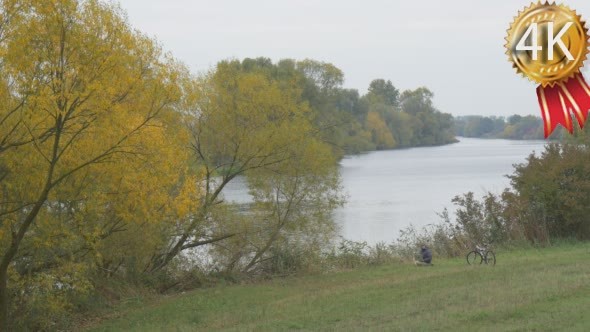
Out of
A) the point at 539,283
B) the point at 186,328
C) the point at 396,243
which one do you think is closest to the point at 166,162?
the point at 186,328

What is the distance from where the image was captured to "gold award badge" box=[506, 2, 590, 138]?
35.3 feet

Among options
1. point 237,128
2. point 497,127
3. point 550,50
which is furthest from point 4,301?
point 497,127

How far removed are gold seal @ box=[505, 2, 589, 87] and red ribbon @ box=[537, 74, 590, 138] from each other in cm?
17

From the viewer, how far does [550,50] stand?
435 inches

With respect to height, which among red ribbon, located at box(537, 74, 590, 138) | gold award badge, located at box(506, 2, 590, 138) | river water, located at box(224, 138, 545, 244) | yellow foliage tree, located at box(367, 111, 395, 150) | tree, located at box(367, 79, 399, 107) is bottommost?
river water, located at box(224, 138, 545, 244)

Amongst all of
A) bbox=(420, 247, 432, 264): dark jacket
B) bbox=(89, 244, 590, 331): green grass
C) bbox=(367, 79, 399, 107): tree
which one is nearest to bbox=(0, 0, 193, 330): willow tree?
bbox=(89, 244, 590, 331): green grass

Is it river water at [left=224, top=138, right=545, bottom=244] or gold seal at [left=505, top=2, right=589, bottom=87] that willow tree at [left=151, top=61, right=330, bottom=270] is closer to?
river water at [left=224, top=138, right=545, bottom=244]

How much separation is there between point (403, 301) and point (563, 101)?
472cm

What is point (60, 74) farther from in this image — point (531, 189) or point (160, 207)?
point (531, 189)

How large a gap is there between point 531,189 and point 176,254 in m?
11.7

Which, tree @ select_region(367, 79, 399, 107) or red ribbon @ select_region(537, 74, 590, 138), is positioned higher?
tree @ select_region(367, 79, 399, 107)

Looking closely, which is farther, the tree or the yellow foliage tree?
the tree

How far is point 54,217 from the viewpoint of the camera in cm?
1530

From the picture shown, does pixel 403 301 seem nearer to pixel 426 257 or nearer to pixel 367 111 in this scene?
pixel 426 257
